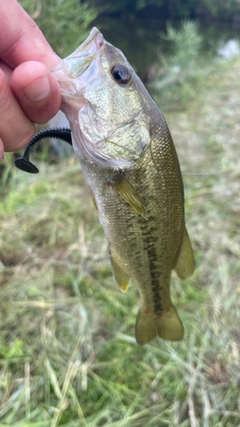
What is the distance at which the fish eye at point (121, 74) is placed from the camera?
1.32m

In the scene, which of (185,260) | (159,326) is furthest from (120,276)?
(159,326)

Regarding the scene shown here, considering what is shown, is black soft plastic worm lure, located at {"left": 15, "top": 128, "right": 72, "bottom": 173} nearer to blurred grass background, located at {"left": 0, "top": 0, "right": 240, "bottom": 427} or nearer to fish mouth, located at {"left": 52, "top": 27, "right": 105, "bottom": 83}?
fish mouth, located at {"left": 52, "top": 27, "right": 105, "bottom": 83}

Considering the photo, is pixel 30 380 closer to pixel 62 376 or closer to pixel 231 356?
pixel 62 376

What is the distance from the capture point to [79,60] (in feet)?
4.11

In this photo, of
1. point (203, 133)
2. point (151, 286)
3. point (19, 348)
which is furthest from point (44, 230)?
point (203, 133)

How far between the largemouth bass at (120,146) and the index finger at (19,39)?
59mm

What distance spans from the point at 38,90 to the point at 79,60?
32 cm

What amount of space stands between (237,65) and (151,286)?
8.90 m

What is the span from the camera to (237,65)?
921cm

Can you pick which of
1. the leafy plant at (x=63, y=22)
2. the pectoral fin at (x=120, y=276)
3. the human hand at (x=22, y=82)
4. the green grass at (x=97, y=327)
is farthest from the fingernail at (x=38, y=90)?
the leafy plant at (x=63, y=22)

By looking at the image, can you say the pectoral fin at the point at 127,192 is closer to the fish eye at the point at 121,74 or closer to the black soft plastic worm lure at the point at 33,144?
the black soft plastic worm lure at the point at 33,144

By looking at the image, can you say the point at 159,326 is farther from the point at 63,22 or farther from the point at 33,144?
the point at 63,22

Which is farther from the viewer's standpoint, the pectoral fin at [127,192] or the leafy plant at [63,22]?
the leafy plant at [63,22]

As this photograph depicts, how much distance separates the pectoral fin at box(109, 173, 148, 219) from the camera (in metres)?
1.28
